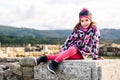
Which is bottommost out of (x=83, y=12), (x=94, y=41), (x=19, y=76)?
(x=19, y=76)

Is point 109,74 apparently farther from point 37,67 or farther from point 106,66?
point 37,67

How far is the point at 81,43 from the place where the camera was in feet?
24.4

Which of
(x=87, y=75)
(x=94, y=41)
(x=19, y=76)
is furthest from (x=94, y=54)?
(x=19, y=76)

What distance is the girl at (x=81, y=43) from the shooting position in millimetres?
7188

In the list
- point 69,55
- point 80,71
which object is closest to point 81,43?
point 69,55

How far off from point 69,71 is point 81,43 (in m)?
0.69

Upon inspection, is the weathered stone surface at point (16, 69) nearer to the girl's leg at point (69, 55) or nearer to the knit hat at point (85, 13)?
the girl's leg at point (69, 55)

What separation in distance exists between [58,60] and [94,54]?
76cm

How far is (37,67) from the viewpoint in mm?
7441

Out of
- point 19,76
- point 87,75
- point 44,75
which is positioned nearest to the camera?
point 87,75

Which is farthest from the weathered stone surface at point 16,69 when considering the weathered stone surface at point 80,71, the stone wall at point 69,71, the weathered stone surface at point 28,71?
the weathered stone surface at point 80,71

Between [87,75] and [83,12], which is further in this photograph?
[83,12]

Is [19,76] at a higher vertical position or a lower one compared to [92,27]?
lower

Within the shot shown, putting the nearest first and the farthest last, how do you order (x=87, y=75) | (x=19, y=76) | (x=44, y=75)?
(x=87, y=75) < (x=44, y=75) < (x=19, y=76)
